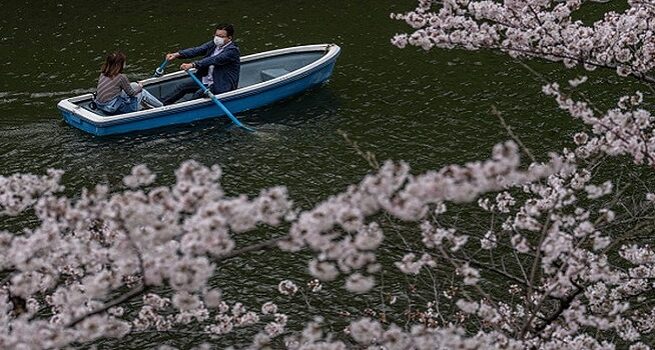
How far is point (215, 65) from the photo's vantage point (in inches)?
597

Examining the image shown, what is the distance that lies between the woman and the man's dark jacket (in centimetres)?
97

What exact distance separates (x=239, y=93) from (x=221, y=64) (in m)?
0.55

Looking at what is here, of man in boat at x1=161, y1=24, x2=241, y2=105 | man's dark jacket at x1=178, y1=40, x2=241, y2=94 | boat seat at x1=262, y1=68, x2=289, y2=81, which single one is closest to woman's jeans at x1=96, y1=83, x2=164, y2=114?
man in boat at x1=161, y1=24, x2=241, y2=105

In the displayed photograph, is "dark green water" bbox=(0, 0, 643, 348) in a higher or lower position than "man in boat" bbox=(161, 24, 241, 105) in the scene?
lower

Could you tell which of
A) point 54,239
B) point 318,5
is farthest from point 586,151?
point 318,5

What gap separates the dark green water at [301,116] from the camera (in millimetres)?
12977

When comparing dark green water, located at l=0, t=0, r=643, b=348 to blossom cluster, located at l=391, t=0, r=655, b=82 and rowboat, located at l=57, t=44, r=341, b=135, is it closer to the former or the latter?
rowboat, located at l=57, t=44, r=341, b=135

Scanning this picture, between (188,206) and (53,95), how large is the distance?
43.0 feet

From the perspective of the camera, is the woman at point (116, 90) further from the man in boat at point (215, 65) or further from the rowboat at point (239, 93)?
the man in boat at point (215, 65)

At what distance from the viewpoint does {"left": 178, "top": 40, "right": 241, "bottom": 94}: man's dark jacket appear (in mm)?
15016

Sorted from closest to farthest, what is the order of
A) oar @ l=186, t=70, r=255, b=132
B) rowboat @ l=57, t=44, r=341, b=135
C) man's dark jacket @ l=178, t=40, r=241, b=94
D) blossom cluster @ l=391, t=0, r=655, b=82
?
blossom cluster @ l=391, t=0, r=655, b=82
rowboat @ l=57, t=44, r=341, b=135
oar @ l=186, t=70, r=255, b=132
man's dark jacket @ l=178, t=40, r=241, b=94

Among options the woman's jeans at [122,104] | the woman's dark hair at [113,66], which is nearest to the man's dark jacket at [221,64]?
the woman's jeans at [122,104]

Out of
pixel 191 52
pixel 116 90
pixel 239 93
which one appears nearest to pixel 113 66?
pixel 116 90

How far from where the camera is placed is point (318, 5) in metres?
21.6
